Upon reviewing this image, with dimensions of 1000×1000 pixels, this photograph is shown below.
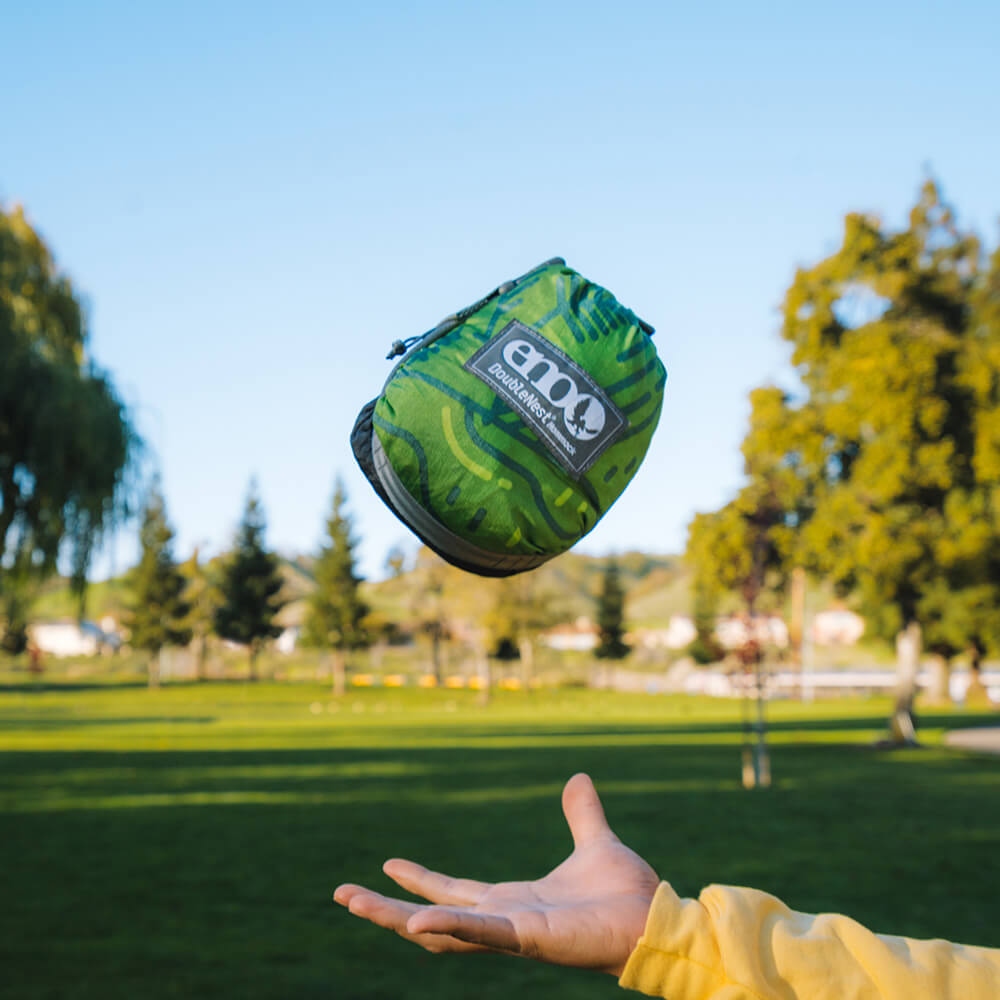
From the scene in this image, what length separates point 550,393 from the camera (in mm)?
1404

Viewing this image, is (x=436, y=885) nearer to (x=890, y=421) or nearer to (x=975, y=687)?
(x=890, y=421)

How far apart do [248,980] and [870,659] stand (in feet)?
395

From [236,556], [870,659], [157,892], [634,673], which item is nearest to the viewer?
[157,892]

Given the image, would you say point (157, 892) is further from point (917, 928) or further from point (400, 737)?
point (400, 737)

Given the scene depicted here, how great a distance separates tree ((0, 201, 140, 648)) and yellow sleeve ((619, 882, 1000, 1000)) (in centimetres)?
1124

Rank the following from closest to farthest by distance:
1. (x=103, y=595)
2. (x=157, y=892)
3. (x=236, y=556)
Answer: (x=157, y=892)
(x=103, y=595)
(x=236, y=556)

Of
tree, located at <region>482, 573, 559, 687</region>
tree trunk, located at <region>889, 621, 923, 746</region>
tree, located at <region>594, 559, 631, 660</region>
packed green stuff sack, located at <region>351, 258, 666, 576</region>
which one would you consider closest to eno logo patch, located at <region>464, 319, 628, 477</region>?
packed green stuff sack, located at <region>351, 258, 666, 576</region>

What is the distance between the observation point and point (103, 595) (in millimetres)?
14477

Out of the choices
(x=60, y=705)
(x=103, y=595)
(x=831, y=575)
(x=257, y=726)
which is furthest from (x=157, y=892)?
(x=60, y=705)

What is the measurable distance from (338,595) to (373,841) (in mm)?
60623

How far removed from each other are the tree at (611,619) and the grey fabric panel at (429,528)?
74318mm

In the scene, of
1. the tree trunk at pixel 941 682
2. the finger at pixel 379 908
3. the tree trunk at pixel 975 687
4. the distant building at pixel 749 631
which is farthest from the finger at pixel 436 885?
the tree trunk at pixel 975 687

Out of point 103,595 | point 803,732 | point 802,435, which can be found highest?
point 802,435

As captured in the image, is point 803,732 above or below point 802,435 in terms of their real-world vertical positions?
below
